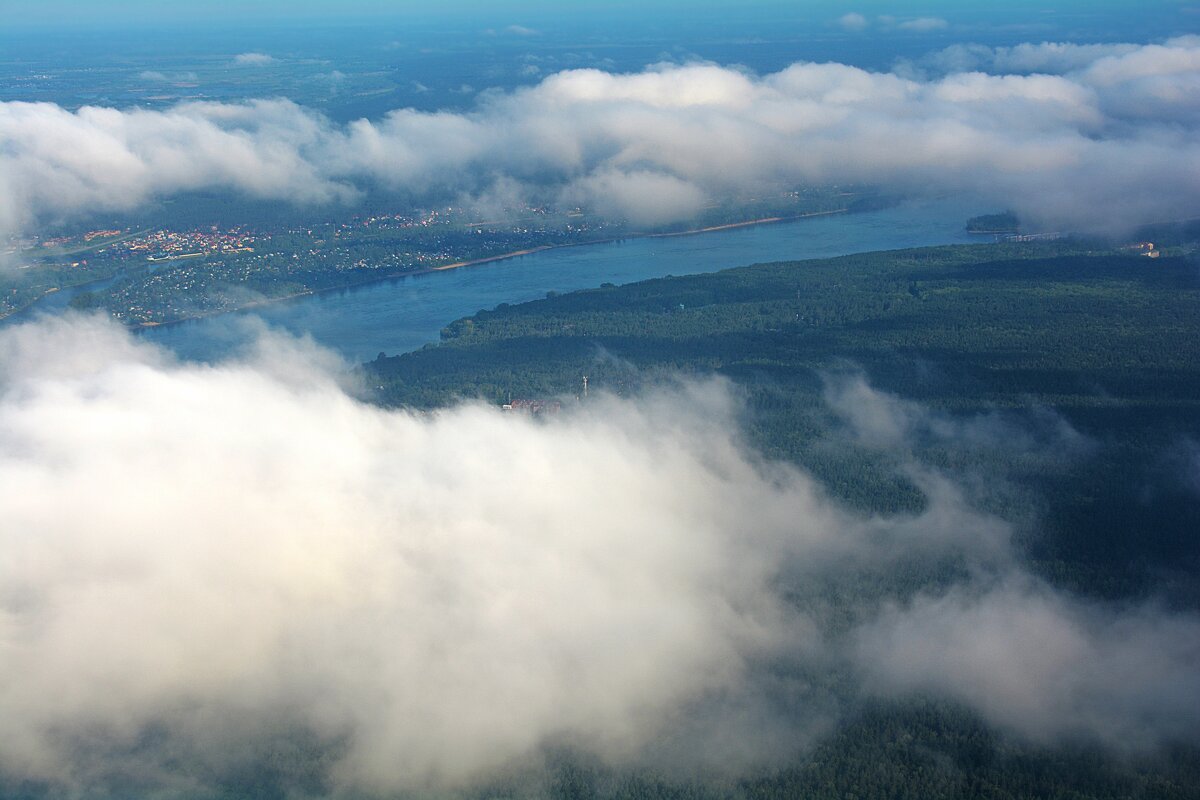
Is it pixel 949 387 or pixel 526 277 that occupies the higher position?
pixel 526 277

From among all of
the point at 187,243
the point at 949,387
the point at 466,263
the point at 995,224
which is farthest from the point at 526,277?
the point at 949,387

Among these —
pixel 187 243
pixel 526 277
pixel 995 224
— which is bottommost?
pixel 526 277

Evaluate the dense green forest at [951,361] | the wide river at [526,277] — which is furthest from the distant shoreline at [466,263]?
the dense green forest at [951,361]

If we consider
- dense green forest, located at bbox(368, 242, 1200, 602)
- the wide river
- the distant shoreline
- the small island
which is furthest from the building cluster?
the small island

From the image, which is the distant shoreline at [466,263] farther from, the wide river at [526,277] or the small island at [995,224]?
the small island at [995,224]

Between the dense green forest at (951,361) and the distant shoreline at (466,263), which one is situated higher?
the distant shoreline at (466,263)

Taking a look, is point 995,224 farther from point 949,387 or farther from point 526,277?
point 949,387

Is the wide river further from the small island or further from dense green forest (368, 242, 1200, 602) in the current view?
dense green forest (368, 242, 1200, 602)
